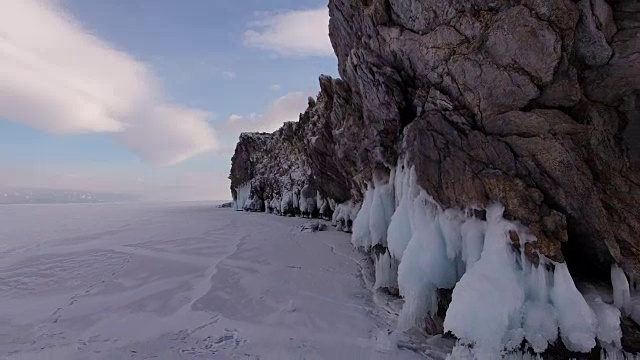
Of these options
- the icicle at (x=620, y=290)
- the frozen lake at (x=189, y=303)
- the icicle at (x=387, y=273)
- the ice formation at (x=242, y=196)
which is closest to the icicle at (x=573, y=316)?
the icicle at (x=620, y=290)

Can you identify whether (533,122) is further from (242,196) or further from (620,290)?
(242,196)

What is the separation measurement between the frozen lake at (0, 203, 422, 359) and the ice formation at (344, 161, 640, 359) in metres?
1.59

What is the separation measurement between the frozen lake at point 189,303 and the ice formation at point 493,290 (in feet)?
5.21

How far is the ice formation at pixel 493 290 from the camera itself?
698 cm

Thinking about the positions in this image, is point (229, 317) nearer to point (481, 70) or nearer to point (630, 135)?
point (481, 70)

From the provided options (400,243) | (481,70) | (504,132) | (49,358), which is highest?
(481,70)

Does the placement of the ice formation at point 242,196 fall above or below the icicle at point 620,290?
above

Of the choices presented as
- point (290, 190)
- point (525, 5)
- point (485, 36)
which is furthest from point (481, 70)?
point (290, 190)

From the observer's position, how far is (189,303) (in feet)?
37.3

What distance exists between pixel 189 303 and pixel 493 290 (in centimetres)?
934

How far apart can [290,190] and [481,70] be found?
33318 millimetres

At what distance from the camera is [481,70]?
8836 millimetres

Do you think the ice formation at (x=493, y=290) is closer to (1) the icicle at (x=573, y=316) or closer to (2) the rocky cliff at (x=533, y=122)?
(1) the icicle at (x=573, y=316)

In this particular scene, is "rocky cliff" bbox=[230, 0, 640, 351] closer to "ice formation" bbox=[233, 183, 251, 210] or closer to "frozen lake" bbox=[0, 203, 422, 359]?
"frozen lake" bbox=[0, 203, 422, 359]
